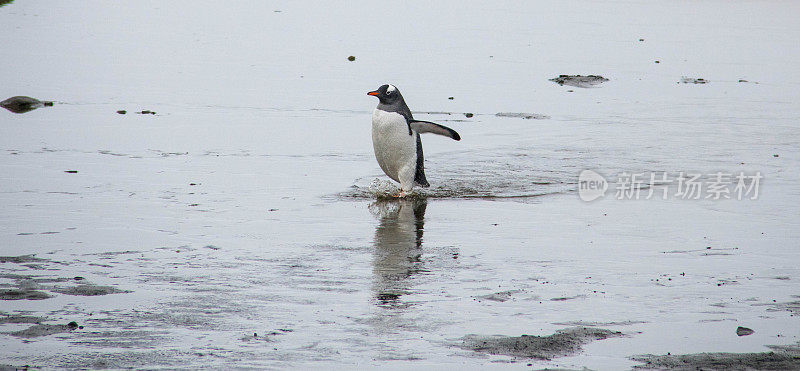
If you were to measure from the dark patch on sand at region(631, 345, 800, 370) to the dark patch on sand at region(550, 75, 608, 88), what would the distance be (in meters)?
14.4

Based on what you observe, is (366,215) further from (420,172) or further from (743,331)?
(743,331)

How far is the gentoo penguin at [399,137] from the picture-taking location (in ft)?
35.0

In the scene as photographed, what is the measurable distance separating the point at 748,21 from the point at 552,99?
56.5 feet

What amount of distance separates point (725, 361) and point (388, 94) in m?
5.84

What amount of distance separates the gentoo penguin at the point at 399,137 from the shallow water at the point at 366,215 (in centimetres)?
29

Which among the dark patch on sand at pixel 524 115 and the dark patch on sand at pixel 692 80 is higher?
the dark patch on sand at pixel 692 80

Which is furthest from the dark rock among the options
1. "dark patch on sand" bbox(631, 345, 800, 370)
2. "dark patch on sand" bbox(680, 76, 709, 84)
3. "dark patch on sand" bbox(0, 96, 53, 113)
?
"dark patch on sand" bbox(680, 76, 709, 84)

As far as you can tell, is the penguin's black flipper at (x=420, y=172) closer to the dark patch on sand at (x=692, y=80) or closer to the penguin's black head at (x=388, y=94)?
the penguin's black head at (x=388, y=94)

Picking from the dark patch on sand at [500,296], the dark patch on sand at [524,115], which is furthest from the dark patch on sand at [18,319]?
the dark patch on sand at [524,115]

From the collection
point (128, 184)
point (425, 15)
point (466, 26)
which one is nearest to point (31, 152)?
point (128, 184)

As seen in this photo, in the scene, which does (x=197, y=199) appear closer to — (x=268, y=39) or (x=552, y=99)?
(x=552, y=99)

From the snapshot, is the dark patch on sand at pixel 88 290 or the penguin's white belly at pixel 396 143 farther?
the penguin's white belly at pixel 396 143

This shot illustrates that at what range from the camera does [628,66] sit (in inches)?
875

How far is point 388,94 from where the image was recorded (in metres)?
10.7
